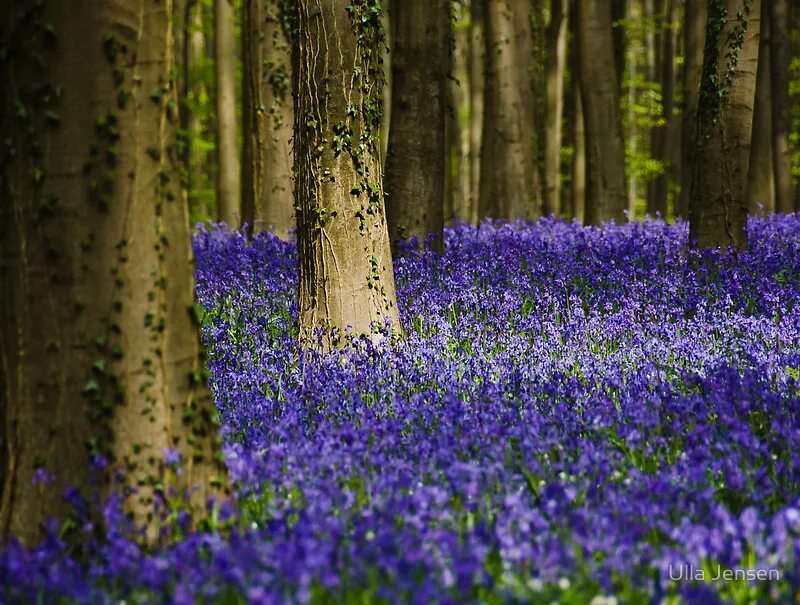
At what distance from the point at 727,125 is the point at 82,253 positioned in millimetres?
8043

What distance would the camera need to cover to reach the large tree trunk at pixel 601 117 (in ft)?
52.0

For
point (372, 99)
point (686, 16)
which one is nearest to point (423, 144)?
point (372, 99)

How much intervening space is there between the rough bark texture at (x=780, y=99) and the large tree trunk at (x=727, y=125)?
30.4 ft

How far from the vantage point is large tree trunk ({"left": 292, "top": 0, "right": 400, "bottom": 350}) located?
23.8 ft

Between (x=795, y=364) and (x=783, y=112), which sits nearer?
(x=795, y=364)

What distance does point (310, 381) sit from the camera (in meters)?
6.06

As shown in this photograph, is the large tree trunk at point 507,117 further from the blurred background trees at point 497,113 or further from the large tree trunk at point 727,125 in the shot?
the large tree trunk at point 727,125

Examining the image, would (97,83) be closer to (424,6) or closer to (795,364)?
(795,364)

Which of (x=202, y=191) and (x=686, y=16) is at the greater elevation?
(x=202, y=191)

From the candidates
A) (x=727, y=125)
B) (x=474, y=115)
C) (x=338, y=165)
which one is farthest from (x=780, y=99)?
(x=338, y=165)

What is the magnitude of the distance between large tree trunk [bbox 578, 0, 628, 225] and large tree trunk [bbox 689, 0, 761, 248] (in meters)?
5.67

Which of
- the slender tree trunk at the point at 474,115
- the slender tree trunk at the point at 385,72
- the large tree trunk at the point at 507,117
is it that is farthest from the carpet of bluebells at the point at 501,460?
the slender tree trunk at the point at 474,115

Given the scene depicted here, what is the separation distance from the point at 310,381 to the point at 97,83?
9.20 feet

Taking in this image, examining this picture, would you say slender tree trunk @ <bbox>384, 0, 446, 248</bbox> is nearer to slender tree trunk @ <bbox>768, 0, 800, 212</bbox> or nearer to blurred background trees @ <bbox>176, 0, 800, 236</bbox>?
blurred background trees @ <bbox>176, 0, 800, 236</bbox>
